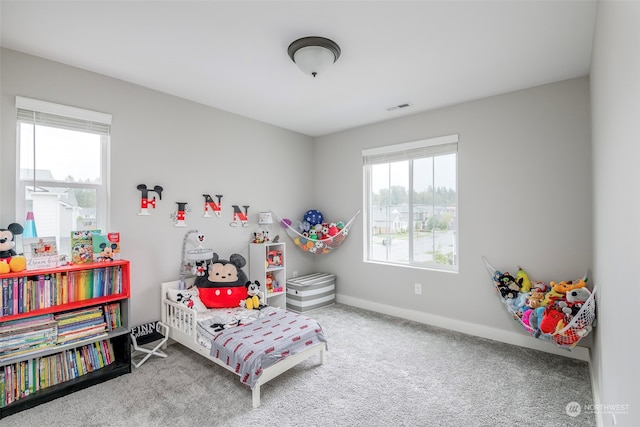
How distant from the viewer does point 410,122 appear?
3.82 m

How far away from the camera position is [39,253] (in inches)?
89.6

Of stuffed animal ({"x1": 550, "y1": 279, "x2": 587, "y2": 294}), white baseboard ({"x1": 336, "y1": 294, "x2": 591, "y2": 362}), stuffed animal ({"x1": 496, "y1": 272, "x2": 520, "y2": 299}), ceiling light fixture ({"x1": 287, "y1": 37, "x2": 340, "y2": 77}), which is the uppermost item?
ceiling light fixture ({"x1": 287, "y1": 37, "x2": 340, "y2": 77})

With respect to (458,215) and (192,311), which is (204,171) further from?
(458,215)

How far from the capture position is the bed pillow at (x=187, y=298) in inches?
115

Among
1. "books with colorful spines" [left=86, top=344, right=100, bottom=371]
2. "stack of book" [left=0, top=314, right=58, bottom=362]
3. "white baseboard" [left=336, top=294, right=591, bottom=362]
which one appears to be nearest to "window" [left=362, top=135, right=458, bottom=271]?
"white baseboard" [left=336, top=294, right=591, bottom=362]

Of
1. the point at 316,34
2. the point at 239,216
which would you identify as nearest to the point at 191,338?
the point at 239,216

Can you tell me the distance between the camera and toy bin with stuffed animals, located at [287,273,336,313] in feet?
13.5

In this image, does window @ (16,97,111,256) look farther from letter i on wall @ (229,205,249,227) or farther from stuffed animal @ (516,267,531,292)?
stuffed animal @ (516,267,531,292)

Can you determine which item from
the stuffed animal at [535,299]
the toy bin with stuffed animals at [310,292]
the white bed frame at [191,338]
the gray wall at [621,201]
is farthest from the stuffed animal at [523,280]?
the toy bin with stuffed animals at [310,292]

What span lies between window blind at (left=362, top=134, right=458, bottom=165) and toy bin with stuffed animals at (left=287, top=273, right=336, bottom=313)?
1806mm

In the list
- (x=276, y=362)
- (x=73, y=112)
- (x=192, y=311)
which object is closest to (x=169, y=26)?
(x=73, y=112)

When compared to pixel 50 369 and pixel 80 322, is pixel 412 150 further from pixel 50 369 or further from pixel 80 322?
pixel 50 369

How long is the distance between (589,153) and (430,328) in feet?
7.61

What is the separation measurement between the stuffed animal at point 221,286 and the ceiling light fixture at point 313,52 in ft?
6.85
